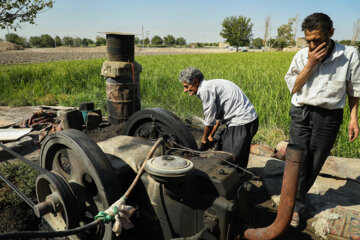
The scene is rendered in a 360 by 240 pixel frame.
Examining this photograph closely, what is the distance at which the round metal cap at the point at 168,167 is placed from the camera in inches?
59.7

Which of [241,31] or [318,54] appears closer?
[318,54]

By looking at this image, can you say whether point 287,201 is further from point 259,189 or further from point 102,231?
point 259,189

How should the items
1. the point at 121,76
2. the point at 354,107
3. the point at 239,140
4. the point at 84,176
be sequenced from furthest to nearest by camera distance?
the point at 121,76 → the point at 239,140 → the point at 354,107 → the point at 84,176

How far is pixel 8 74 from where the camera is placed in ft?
30.3

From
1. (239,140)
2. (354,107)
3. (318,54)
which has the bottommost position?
(239,140)

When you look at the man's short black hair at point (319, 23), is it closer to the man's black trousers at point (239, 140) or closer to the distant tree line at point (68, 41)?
the man's black trousers at point (239, 140)

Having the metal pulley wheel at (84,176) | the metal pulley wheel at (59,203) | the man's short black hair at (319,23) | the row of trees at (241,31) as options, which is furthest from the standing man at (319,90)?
the row of trees at (241,31)

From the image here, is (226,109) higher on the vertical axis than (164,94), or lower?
higher

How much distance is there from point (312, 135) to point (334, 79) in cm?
57

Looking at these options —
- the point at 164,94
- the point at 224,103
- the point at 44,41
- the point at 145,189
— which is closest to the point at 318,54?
the point at 224,103

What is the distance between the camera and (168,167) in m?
1.55

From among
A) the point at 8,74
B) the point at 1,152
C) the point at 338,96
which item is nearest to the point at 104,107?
the point at 1,152

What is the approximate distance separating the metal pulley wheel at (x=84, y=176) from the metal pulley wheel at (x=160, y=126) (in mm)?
908

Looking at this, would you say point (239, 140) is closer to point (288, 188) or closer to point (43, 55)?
point (288, 188)
